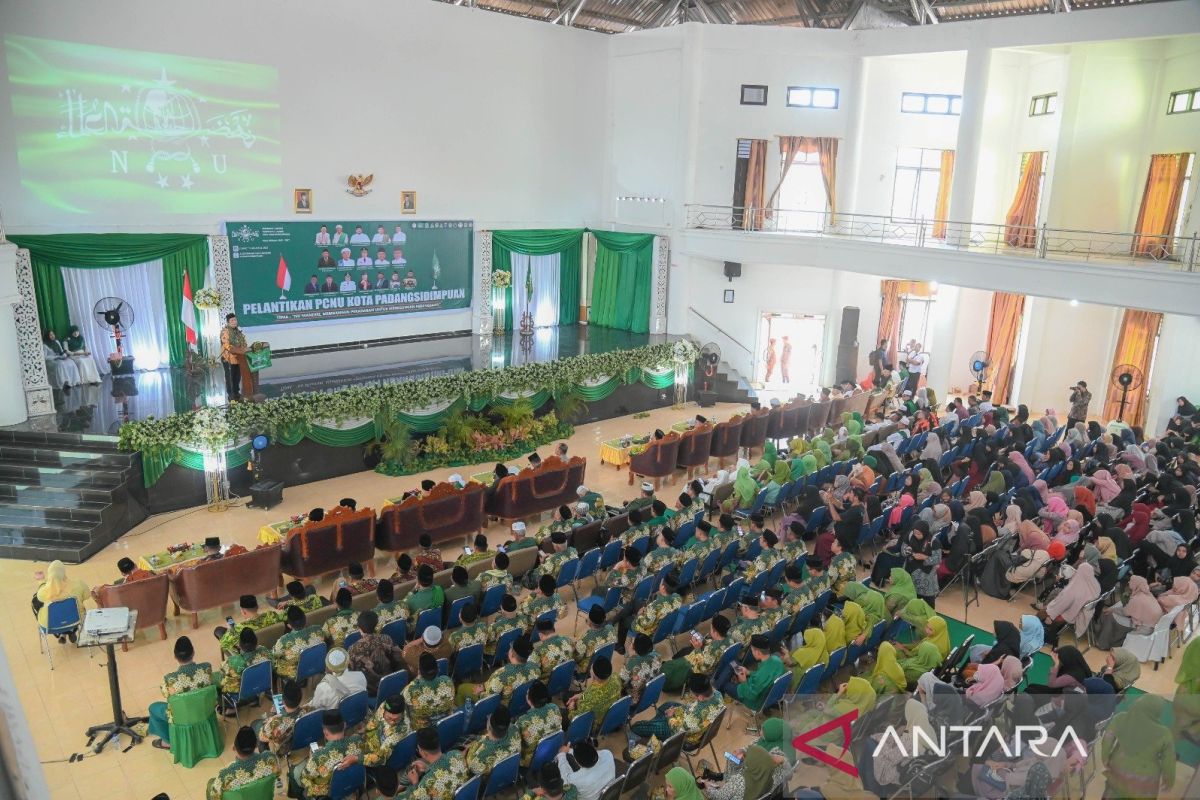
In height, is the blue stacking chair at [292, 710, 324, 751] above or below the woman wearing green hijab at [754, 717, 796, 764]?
below

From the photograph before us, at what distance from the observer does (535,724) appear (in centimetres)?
691

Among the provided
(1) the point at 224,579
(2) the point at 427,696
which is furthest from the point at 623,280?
(2) the point at 427,696

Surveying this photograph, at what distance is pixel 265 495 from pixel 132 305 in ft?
17.9

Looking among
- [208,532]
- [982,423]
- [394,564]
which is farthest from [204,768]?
[982,423]

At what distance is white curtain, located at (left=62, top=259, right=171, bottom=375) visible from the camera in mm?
15172

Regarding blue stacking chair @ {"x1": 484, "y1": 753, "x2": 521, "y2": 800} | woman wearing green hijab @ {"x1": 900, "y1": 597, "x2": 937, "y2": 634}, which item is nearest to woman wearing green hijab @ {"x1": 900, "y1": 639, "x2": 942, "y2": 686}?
woman wearing green hijab @ {"x1": 900, "y1": 597, "x2": 937, "y2": 634}

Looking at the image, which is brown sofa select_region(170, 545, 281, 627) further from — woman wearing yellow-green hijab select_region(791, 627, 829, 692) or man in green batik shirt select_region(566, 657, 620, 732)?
woman wearing yellow-green hijab select_region(791, 627, 829, 692)

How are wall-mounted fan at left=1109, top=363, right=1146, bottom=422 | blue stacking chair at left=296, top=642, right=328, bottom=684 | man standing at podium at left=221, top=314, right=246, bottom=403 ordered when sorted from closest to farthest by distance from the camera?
blue stacking chair at left=296, top=642, right=328, bottom=684 → man standing at podium at left=221, top=314, right=246, bottom=403 → wall-mounted fan at left=1109, top=363, right=1146, bottom=422

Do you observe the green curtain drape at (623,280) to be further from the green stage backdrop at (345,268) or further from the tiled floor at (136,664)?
the tiled floor at (136,664)

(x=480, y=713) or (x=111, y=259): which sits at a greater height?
(x=111, y=259)

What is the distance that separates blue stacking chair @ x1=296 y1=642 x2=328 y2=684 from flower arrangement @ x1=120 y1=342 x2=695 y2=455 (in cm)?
606

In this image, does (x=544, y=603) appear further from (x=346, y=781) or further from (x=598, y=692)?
(x=346, y=781)

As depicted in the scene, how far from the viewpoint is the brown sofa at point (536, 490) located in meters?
12.7

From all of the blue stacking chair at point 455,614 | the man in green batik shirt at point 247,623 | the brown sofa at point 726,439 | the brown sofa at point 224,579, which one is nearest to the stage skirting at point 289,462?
the brown sofa at point 726,439
